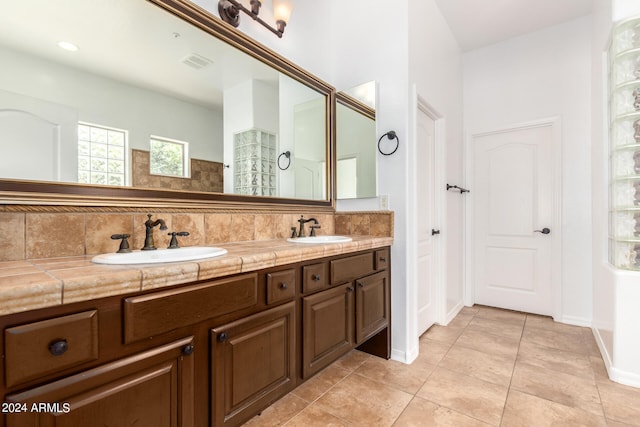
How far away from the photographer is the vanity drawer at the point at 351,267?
1.68 meters

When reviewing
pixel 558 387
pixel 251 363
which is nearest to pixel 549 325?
pixel 558 387

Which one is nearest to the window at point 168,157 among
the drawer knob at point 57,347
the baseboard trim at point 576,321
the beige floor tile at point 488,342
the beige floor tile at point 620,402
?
the drawer knob at point 57,347

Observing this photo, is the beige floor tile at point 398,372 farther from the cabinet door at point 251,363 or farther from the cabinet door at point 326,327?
the cabinet door at point 251,363

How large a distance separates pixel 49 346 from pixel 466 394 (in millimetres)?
2021

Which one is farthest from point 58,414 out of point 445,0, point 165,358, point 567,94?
point 567,94

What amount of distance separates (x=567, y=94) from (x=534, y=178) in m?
0.88

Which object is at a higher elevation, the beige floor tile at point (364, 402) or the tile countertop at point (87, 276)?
the tile countertop at point (87, 276)

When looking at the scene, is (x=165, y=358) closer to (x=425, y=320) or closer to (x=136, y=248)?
(x=136, y=248)

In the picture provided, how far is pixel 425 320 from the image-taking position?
9.12ft

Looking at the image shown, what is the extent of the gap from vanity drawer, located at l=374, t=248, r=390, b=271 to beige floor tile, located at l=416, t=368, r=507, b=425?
778 millimetres

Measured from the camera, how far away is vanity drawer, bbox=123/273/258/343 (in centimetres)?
87

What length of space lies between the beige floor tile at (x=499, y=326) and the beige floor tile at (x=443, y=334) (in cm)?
27

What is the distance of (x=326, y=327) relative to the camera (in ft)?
5.34

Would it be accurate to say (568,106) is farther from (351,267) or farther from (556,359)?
(351,267)
